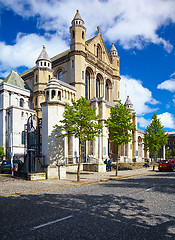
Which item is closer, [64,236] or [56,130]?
[64,236]

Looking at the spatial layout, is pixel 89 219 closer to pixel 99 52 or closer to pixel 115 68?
pixel 99 52

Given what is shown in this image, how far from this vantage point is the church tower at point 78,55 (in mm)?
40928

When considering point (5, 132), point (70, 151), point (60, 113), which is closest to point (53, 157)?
point (60, 113)

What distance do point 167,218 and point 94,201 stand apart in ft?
10.5

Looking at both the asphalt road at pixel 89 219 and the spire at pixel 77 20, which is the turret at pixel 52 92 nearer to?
the asphalt road at pixel 89 219

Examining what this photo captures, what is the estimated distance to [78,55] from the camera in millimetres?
41406

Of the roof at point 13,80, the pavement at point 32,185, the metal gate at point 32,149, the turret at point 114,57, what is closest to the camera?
the pavement at point 32,185

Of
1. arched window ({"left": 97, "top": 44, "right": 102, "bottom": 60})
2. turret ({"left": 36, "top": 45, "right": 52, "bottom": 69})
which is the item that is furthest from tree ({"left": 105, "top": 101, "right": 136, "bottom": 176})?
arched window ({"left": 97, "top": 44, "right": 102, "bottom": 60})

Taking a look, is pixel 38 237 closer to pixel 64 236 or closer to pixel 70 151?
pixel 64 236

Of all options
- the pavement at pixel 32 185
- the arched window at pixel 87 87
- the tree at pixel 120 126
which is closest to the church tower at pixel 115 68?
the arched window at pixel 87 87

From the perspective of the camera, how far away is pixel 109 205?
317 inches

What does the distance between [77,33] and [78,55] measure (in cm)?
464

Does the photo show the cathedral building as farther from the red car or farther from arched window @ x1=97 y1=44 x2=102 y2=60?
the red car

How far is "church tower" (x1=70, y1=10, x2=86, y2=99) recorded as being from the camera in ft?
134
